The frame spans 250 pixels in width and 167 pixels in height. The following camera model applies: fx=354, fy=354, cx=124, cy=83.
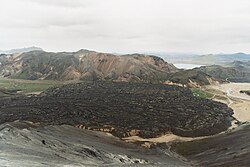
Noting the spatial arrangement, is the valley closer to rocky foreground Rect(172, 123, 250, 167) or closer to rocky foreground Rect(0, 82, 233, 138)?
rocky foreground Rect(0, 82, 233, 138)

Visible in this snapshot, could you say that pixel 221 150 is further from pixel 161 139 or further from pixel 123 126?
pixel 123 126

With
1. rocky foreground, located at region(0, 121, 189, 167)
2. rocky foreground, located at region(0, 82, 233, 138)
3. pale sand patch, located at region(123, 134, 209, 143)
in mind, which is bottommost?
pale sand patch, located at region(123, 134, 209, 143)

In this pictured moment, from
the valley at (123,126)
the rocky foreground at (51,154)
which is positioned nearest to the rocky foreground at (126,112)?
the valley at (123,126)

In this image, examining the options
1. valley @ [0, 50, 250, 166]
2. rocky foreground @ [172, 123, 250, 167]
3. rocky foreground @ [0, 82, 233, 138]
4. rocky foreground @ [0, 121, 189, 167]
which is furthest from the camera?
rocky foreground @ [0, 82, 233, 138]

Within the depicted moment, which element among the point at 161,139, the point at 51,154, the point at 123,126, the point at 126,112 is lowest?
the point at 161,139

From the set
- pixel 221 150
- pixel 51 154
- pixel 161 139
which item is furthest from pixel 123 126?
pixel 51 154

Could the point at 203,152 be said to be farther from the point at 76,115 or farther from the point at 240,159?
the point at 76,115

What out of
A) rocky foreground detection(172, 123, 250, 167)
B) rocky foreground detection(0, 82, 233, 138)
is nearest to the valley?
rocky foreground detection(0, 82, 233, 138)

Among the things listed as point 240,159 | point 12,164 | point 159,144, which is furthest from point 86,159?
point 159,144
